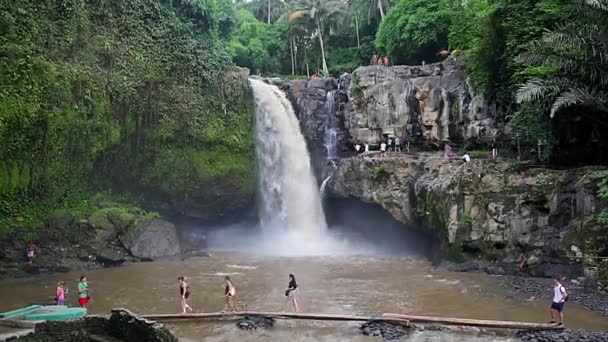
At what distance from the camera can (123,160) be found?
28.3m

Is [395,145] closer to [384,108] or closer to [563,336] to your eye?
[384,108]

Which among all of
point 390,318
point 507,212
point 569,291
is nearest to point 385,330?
point 390,318

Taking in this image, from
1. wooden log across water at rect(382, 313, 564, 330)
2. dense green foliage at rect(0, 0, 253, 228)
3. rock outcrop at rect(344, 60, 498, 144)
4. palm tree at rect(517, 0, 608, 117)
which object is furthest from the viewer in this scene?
rock outcrop at rect(344, 60, 498, 144)

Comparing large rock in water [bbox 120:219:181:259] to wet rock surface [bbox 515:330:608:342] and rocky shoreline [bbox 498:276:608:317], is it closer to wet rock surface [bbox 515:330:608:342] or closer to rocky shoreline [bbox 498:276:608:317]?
rocky shoreline [bbox 498:276:608:317]

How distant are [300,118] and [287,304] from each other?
58.5 ft

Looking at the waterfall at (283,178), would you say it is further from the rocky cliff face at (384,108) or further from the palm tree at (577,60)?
the palm tree at (577,60)

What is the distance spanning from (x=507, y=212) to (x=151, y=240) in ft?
54.5

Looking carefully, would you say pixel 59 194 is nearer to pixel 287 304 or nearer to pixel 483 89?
pixel 287 304

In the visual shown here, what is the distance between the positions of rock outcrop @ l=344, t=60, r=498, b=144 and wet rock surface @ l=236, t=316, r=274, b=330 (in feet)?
58.2

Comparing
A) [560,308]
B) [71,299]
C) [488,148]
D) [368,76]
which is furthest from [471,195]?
[71,299]

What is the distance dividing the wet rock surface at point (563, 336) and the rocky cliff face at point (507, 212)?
6.05 meters

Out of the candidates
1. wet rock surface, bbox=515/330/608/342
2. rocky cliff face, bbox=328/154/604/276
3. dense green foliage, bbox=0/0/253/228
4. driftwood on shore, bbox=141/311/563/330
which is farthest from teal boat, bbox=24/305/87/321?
rocky cliff face, bbox=328/154/604/276

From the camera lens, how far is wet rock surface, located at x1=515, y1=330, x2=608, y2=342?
11953mm

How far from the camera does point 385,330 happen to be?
1320 cm
